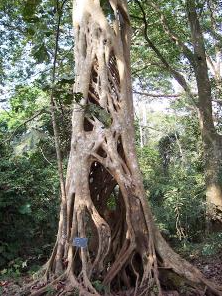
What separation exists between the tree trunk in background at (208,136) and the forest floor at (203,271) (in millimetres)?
2209

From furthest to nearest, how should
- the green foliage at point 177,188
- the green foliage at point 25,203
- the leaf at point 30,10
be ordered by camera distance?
1. the green foliage at point 177,188
2. the green foliage at point 25,203
3. the leaf at point 30,10

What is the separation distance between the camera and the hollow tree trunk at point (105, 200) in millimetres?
4129

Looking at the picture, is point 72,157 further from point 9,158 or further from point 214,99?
point 214,99

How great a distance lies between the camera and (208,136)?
8.66 meters

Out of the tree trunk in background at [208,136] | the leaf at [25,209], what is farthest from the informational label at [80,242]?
the tree trunk in background at [208,136]

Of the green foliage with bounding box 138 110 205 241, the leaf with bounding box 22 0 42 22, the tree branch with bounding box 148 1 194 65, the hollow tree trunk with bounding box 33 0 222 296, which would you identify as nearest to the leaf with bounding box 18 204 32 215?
the hollow tree trunk with bounding box 33 0 222 296

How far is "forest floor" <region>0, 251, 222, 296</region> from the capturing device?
4247mm

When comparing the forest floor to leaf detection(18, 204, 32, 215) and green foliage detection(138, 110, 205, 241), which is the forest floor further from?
leaf detection(18, 204, 32, 215)

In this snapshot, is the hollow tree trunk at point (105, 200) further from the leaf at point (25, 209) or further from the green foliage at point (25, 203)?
the leaf at point (25, 209)

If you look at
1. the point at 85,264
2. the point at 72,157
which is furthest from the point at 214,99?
the point at 85,264

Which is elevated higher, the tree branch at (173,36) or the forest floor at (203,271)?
the tree branch at (173,36)

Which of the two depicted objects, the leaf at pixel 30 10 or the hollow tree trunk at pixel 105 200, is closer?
the leaf at pixel 30 10

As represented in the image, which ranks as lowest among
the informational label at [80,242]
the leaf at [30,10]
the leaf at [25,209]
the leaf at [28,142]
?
the informational label at [80,242]

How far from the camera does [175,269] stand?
4.20 metres
